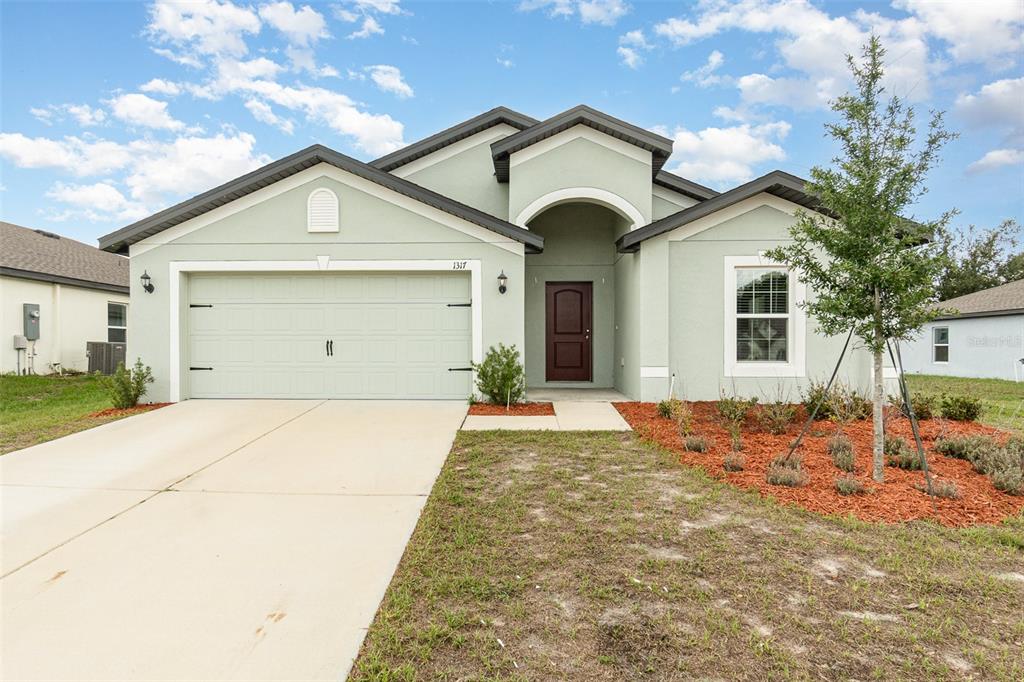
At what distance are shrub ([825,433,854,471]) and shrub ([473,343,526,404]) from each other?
15.8 feet

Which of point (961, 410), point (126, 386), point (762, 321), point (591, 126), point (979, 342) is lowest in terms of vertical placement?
point (961, 410)

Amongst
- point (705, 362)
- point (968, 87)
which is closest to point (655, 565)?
point (705, 362)

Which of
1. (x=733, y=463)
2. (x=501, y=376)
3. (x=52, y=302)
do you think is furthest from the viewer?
(x=52, y=302)

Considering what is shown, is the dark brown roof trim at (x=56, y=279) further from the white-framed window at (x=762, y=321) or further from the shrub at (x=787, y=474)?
the shrub at (x=787, y=474)

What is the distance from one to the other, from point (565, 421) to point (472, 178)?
7.34 metres

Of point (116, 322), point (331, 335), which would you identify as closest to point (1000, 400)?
point (331, 335)

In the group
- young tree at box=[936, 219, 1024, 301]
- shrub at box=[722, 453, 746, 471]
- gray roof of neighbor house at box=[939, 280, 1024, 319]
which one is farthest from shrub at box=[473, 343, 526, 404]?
young tree at box=[936, 219, 1024, 301]

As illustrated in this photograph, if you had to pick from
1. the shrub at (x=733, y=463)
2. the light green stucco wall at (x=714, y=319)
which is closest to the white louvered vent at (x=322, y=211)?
the light green stucco wall at (x=714, y=319)

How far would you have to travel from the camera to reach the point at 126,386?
8961 mm

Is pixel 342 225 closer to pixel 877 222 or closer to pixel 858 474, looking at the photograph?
pixel 877 222

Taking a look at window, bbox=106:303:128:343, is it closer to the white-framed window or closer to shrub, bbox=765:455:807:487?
the white-framed window

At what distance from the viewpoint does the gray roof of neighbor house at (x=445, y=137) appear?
1270 cm

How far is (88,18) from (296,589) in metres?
14.2

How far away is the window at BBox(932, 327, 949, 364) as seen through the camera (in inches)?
819
